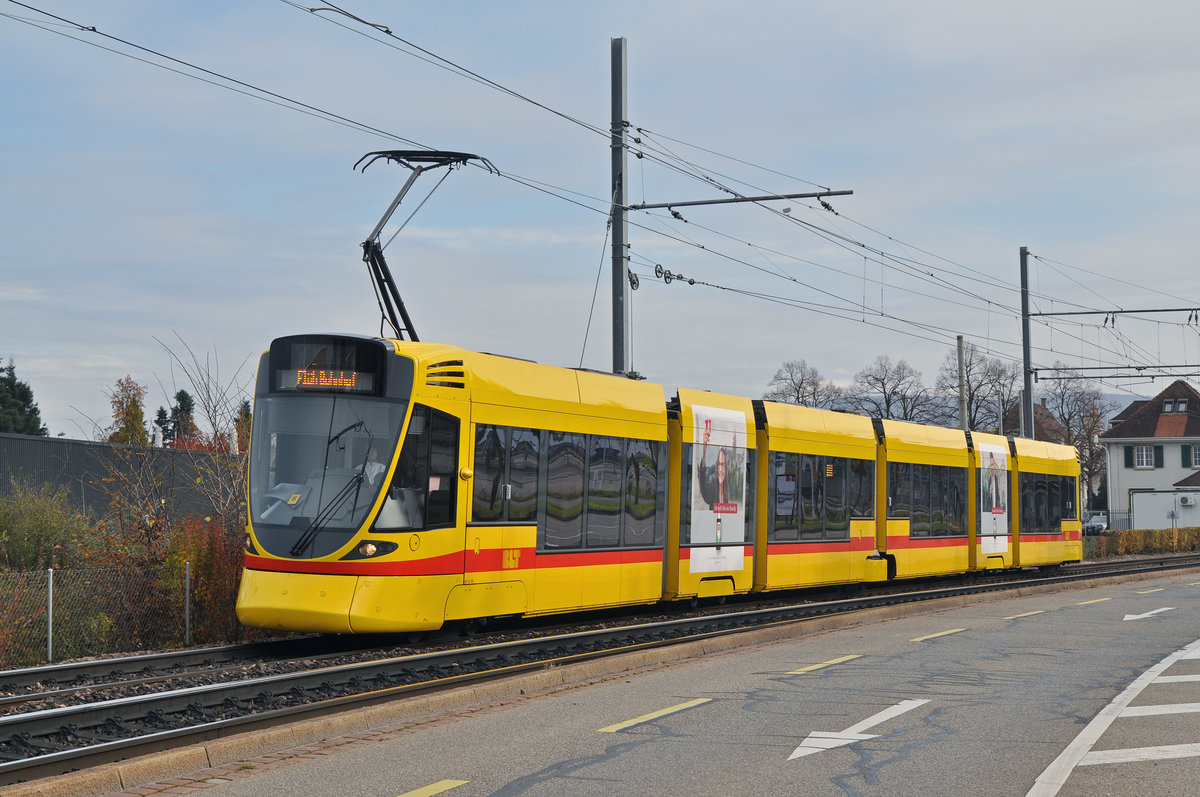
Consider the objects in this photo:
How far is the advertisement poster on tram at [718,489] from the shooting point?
62.4ft

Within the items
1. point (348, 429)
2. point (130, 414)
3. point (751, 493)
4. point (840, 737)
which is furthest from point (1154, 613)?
point (130, 414)

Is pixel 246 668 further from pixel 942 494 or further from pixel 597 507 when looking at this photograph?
pixel 942 494

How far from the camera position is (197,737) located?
8.79m

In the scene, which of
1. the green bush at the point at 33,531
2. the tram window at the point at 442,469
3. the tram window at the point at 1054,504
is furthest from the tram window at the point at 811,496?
the tram window at the point at 1054,504

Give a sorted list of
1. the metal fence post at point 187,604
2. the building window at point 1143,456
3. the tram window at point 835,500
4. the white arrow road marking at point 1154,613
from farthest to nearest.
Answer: the building window at point 1143,456
the tram window at point 835,500
the white arrow road marking at point 1154,613
the metal fence post at point 187,604

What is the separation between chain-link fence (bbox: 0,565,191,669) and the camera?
47.2ft

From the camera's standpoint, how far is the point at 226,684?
35.0ft

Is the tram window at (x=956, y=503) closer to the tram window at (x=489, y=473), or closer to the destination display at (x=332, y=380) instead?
the tram window at (x=489, y=473)

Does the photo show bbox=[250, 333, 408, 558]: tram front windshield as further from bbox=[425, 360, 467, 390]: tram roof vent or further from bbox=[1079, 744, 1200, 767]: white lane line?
bbox=[1079, 744, 1200, 767]: white lane line

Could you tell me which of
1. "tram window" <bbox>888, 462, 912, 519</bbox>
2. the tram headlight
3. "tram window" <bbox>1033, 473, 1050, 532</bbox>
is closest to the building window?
"tram window" <bbox>1033, 473, 1050, 532</bbox>

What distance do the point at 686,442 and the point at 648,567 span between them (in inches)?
78.3

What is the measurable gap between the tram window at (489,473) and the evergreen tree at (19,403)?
205 ft

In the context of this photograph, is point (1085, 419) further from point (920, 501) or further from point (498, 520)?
point (498, 520)

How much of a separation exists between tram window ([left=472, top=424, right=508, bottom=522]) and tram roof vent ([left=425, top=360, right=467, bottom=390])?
1.99 ft
